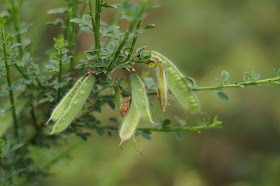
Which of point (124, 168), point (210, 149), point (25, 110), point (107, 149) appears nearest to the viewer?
point (25, 110)

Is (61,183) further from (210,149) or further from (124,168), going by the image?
(210,149)

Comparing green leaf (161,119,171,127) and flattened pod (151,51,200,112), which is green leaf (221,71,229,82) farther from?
green leaf (161,119,171,127)

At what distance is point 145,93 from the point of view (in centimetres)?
89

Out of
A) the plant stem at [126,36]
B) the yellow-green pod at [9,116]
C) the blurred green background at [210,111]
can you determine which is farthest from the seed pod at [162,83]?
the blurred green background at [210,111]

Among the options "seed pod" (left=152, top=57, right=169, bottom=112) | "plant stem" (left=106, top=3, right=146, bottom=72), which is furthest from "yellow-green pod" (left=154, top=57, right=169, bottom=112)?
"plant stem" (left=106, top=3, right=146, bottom=72)

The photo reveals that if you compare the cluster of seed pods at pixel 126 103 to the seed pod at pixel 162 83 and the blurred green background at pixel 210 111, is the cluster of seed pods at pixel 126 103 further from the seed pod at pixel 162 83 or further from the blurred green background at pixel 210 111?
the blurred green background at pixel 210 111

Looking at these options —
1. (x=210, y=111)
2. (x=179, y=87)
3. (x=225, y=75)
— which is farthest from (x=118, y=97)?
(x=210, y=111)

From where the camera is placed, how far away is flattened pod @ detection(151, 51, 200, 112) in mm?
932

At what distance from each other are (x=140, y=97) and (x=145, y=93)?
18 millimetres

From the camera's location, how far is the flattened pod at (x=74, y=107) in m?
0.86

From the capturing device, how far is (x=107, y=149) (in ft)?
7.63

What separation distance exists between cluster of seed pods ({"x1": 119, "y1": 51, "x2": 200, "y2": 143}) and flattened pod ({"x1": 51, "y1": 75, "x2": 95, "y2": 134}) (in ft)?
0.37

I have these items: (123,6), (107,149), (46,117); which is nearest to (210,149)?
(107,149)

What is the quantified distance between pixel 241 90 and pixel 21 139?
6.27ft
